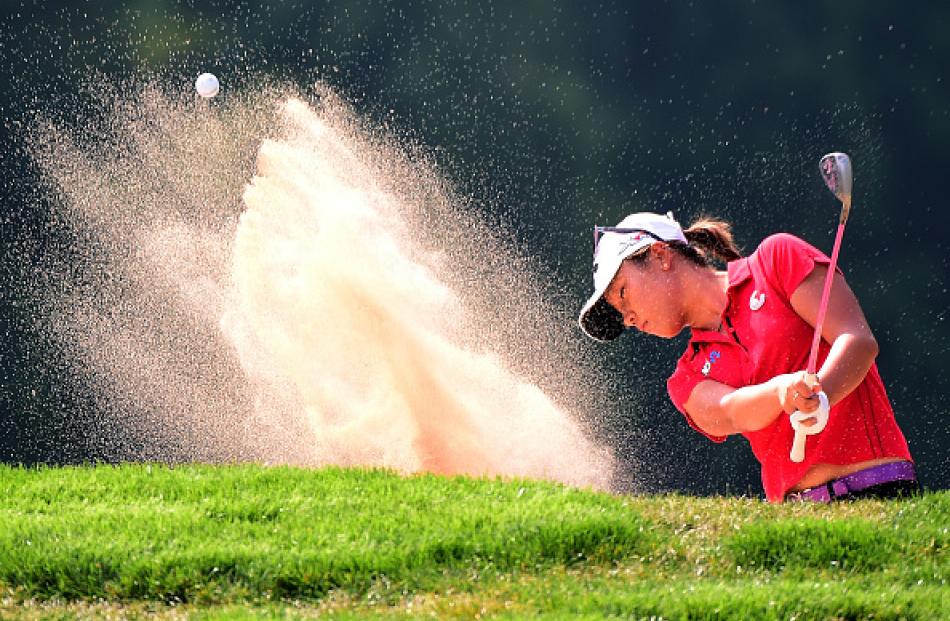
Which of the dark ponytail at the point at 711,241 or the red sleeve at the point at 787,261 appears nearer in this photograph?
the red sleeve at the point at 787,261

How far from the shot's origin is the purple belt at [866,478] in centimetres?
421

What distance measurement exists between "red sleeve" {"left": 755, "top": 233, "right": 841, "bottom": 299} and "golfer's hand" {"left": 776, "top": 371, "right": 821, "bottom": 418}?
0.42 meters

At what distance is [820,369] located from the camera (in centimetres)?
404

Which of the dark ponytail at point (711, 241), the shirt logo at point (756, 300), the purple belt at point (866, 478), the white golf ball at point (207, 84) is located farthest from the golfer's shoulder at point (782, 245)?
the white golf ball at point (207, 84)

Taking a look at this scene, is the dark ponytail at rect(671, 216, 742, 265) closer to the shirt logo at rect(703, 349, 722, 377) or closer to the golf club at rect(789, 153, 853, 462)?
the shirt logo at rect(703, 349, 722, 377)

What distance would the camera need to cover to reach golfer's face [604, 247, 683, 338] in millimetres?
4375

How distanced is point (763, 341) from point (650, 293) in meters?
0.41

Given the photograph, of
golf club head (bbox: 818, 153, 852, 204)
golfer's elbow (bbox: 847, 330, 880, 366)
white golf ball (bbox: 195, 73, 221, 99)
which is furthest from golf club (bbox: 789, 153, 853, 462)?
white golf ball (bbox: 195, 73, 221, 99)

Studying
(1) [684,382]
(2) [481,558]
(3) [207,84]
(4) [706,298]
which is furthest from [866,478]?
(3) [207,84]

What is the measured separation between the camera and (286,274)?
23.6ft

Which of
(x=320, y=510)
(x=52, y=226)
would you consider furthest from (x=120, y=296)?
(x=320, y=510)

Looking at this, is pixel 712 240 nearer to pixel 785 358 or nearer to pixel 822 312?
pixel 785 358

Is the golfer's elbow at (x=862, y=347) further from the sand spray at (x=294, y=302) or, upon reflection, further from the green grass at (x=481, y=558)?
the sand spray at (x=294, y=302)

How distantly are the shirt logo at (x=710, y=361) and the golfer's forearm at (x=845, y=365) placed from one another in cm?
44
